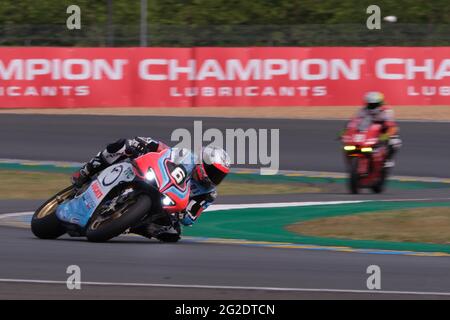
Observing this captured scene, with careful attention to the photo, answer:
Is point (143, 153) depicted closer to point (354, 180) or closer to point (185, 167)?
point (185, 167)

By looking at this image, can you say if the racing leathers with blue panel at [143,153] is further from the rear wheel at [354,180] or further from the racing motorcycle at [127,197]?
the rear wheel at [354,180]

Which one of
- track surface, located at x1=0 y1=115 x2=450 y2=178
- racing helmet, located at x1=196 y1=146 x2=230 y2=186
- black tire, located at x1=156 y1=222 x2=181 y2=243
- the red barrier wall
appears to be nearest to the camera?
racing helmet, located at x1=196 y1=146 x2=230 y2=186

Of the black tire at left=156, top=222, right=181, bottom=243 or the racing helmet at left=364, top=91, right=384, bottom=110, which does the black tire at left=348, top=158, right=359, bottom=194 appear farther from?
the black tire at left=156, top=222, right=181, bottom=243

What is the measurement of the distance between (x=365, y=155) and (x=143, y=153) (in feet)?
21.5

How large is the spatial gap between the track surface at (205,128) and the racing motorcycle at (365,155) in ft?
8.37

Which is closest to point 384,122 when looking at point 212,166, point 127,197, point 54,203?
point 212,166

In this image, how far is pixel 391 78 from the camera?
26.8 metres

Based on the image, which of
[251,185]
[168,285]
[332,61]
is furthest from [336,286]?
[332,61]

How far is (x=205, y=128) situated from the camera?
23.8 meters

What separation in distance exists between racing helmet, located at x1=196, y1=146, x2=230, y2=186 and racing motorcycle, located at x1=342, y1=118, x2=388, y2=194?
6.07m

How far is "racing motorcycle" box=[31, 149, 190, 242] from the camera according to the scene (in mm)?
9750

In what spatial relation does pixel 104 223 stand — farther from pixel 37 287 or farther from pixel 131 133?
pixel 131 133

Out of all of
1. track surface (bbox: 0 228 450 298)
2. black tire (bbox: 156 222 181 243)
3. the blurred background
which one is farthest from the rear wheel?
the blurred background

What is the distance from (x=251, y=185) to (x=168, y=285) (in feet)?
28.5
